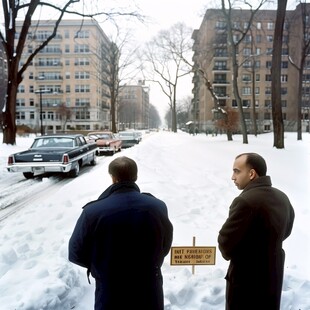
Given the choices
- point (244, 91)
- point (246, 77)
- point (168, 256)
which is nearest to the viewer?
point (168, 256)

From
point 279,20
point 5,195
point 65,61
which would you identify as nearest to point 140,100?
point 65,61

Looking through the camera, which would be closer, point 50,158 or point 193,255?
point 193,255

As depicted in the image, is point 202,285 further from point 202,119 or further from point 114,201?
point 202,119

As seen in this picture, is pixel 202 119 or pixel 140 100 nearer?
pixel 202 119

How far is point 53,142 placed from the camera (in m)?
12.8

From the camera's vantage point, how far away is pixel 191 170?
11.9 meters

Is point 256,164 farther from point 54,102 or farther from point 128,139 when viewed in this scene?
point 54,102

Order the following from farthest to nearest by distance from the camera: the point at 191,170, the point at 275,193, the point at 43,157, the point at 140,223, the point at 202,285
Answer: the point at 191,170, the point at 43,157, the point at 202,285, the point at 275,193, the point at 140,223

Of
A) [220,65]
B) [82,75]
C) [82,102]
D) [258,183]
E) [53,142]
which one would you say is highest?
[220,65]

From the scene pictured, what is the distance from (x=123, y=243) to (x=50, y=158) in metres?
9.75

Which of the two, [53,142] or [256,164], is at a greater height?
[256,164]

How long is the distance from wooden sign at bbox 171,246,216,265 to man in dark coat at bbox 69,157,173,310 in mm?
1434

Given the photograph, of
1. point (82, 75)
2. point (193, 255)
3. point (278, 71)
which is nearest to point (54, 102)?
point (82, 75)

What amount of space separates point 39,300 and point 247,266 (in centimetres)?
204
